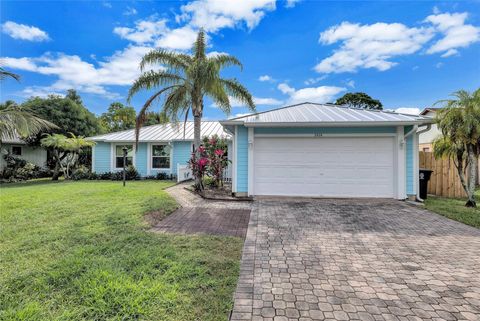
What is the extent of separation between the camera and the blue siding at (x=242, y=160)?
9.02m

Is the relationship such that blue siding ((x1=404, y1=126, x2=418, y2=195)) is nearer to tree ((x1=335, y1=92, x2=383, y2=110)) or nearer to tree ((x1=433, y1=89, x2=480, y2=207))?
tree ((x1=433, y1=89, x2=480, y2=207))

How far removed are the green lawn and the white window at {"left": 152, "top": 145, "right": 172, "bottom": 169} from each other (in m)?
10.5

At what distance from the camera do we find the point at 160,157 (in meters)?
16.1

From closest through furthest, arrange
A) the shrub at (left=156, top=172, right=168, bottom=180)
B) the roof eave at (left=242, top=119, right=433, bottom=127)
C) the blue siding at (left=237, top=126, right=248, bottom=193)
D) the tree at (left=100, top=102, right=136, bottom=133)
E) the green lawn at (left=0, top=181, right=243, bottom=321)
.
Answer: the green lawn at (left=0, top=181, right=243, bottom=321) < the roof eave at (left=242, top=119, right=433, bottom=127) < the blue siding at (left=237, top=126, right=248, bottom=193) < the shrub at (left=156, top=172, right=168, bottom=180) < the tree at (left=100, top=102, right=136, bottom=133)

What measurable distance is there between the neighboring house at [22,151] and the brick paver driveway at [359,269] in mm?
21181

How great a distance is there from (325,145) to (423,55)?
8094mm

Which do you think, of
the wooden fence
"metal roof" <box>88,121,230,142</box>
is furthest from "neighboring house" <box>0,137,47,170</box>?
the wooden fence

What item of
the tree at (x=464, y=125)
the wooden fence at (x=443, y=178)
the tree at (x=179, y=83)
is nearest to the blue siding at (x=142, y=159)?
the tree at (x=179, y=83)

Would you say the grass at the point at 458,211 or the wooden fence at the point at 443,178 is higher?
the wooden fence at the point at 443,178

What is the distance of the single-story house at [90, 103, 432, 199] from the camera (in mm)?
8414

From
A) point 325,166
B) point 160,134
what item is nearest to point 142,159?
point 160,134

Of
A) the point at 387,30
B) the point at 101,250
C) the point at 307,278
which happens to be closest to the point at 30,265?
the point at 101,250

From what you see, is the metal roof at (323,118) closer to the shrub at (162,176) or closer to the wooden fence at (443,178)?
the wooden fence at (443,178)

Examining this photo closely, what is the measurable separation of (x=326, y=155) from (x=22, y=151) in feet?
75.2
